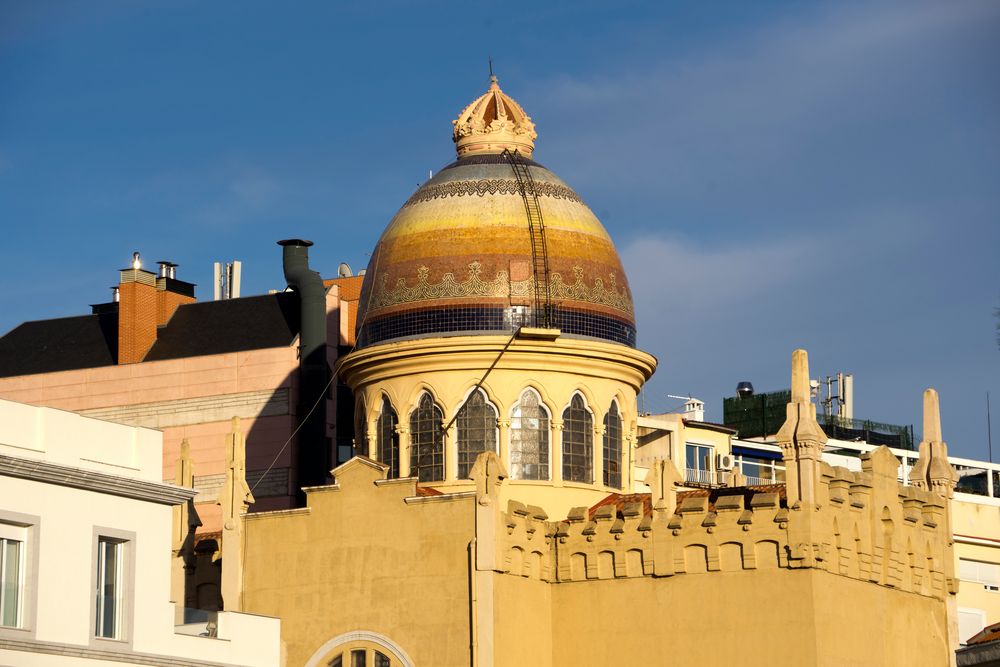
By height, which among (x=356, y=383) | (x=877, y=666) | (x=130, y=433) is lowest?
(x=877, y=666)

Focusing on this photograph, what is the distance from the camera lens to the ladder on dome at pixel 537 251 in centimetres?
4666

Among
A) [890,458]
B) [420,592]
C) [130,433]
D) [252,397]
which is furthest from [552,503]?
[252,397]

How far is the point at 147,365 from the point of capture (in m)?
61.8

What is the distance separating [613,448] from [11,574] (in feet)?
55.5

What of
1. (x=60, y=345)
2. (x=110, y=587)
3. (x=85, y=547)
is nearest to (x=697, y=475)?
(x=60, y=345)

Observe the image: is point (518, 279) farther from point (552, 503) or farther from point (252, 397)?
point (252, 397)

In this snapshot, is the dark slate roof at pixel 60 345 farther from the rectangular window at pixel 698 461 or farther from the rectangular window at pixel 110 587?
the rectangular window at pixel 110 587

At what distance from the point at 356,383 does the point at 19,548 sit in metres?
14.9

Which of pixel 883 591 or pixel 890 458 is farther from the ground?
pixel 890 458

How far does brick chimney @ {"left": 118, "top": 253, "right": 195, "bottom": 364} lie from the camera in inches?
2441

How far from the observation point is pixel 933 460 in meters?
47.2

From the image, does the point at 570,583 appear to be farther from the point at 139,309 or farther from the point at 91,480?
the point at 139,309

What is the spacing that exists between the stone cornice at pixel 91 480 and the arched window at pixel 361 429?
32.9ft

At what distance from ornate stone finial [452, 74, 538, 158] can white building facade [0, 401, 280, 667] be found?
14.7 meters
